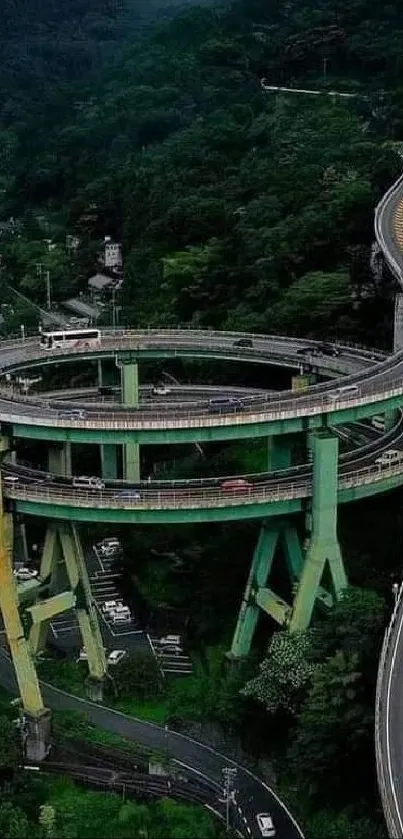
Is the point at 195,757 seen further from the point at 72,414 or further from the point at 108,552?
the point at 108,552

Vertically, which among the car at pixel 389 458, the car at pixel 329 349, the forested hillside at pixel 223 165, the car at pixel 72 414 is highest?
the forested hillside at pixel 223 165

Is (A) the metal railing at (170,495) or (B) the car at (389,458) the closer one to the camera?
(A) the metal railing at (170,495)

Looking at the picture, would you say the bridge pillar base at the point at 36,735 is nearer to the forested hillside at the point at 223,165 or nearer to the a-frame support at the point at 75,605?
the a-frame support at the point at 75,605

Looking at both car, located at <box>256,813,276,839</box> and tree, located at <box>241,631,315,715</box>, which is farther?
tree, located at <box>241,631,315,715</box>

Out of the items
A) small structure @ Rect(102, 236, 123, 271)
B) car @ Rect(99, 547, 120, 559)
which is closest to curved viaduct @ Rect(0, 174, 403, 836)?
car @ Rect(99, 547, 120, 559)

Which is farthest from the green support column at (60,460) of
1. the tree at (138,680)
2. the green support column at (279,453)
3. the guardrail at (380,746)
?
the guardrail at (380,746)

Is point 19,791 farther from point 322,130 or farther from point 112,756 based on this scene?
point 322,130

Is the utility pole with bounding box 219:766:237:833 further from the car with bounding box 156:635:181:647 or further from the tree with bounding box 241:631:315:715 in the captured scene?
the car with bounding box 156:635:181:647

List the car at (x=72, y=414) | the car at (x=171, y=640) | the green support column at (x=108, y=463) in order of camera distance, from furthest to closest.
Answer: the green support column at (x=108, y=463)
the car at (x=171, y=640)
the car at (x=72, y=414)

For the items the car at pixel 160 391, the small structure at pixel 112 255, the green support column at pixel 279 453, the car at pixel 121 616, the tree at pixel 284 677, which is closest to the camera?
the tree at pixel 284 677
